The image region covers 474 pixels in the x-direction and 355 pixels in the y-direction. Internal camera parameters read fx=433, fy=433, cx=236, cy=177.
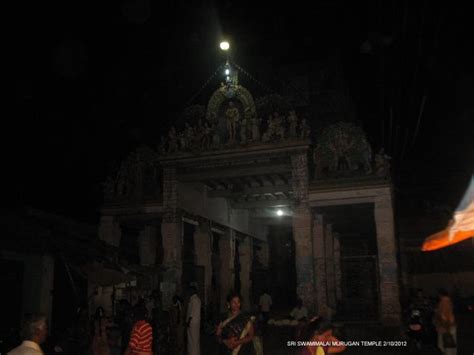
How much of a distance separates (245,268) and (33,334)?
73.6 ft

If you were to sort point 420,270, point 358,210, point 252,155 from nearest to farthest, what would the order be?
point 252,155 < point 358,210 < point 420,270

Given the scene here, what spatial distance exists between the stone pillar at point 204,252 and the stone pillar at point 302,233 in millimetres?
6201

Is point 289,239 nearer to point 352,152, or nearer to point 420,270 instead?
point 420,270

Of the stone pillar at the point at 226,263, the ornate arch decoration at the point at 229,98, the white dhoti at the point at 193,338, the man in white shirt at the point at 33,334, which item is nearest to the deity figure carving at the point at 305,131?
the ornate arch decoration at the point at 229,98

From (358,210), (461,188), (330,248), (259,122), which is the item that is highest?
(259,122)

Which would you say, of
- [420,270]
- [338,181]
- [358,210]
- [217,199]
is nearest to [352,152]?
[338,181]

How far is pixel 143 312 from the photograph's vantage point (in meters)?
7.90

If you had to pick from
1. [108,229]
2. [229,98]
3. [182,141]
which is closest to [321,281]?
[182,141]

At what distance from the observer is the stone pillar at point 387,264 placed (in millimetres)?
15547

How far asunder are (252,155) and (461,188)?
11447 mm

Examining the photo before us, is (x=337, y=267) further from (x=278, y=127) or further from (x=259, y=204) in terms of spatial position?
(x=278, y=127)

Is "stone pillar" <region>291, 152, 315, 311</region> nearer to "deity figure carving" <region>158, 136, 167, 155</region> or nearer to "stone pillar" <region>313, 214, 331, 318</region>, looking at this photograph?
"stone pillar" <region>313, 214, 331, 318</region>

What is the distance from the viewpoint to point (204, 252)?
21812 millimetres

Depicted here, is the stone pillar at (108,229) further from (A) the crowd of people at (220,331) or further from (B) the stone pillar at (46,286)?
(A) the crowd of people at (220,331)
